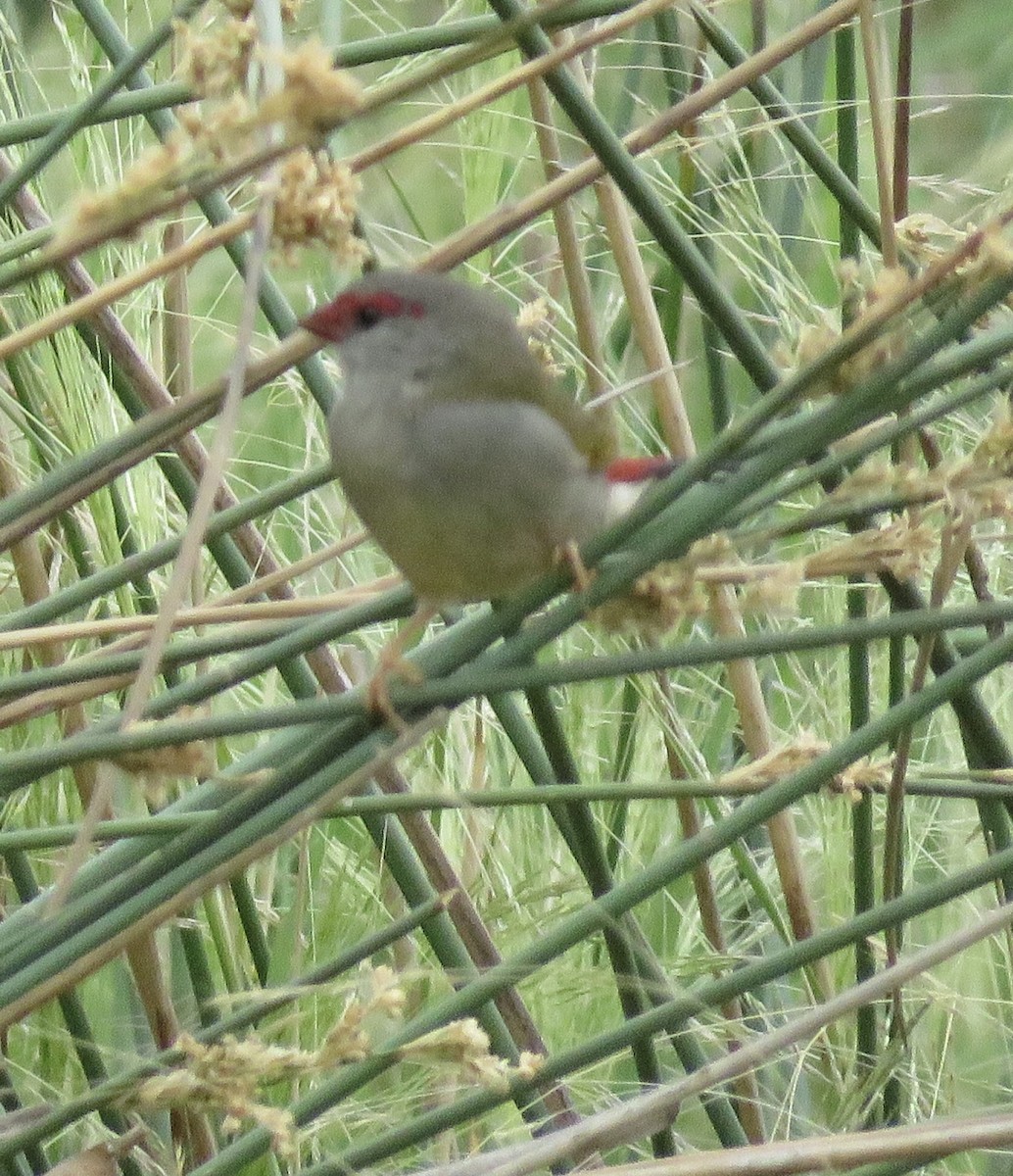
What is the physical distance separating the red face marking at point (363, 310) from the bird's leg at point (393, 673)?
22cm

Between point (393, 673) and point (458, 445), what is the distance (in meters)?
0.21

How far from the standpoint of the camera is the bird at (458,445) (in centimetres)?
118

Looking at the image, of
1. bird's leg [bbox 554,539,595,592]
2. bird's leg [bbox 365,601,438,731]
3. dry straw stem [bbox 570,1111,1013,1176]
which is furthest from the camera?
bird's leg [bbox 554,539,595,592]

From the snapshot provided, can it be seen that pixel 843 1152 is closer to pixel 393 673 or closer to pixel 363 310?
pixel 393 673

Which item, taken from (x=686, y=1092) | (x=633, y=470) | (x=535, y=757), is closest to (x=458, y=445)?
(x=633, y=470)

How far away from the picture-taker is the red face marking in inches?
49.3

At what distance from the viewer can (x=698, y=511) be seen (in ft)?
2.77

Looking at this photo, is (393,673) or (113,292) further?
(393,673)

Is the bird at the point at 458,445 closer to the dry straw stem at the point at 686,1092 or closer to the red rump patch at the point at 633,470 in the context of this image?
the red rump patch at the point at 633,470

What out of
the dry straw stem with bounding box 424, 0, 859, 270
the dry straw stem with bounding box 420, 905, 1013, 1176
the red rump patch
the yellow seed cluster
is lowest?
the dry straw stem with bounding box 420, 905, 1013, 1176

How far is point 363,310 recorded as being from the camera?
1264mm

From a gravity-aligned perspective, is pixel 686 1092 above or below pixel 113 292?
below

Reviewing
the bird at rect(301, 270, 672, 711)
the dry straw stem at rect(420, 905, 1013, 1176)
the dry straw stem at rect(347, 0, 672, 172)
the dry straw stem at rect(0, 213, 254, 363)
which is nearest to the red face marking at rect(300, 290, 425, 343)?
the bird at rect(301, 270, 672, 711)

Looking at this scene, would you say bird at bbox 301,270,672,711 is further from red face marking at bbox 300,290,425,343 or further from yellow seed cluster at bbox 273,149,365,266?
yellow seed cluster at bbox 273,149,365,266
